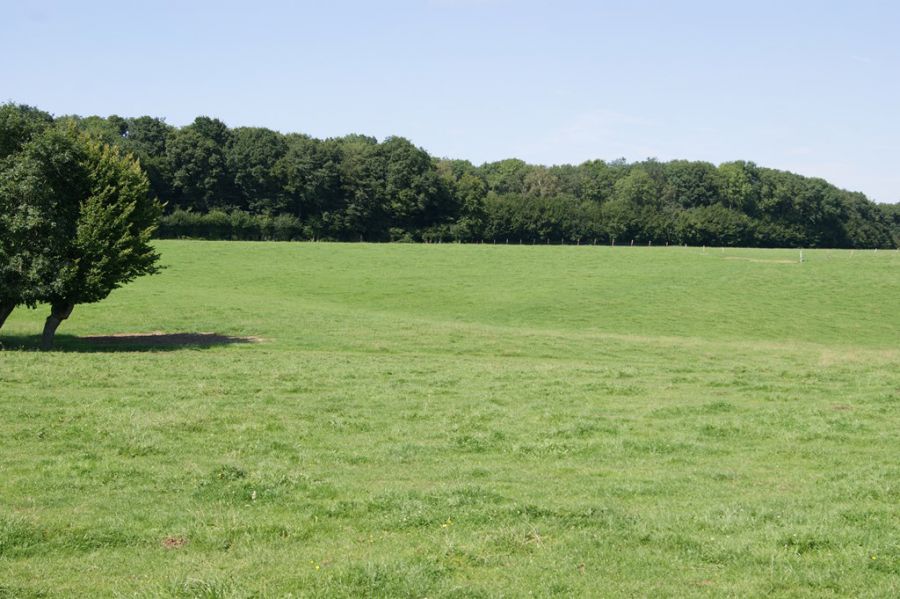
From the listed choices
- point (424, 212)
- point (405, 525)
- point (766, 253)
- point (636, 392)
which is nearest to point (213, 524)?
point (405, 525)

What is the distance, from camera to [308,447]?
621 inches

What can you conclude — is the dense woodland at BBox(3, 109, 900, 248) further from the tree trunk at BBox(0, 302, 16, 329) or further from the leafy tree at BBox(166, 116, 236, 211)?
the tree trunk at BBox(0, 302, 16, 329)

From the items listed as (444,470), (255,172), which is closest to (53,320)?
(444,470)

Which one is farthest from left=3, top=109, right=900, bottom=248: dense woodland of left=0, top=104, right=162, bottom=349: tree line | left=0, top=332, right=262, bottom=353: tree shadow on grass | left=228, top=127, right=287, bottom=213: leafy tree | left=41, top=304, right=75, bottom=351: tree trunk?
left=0, top=104, right=162, bottom=349: tree line

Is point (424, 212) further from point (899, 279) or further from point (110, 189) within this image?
point (110, 189)

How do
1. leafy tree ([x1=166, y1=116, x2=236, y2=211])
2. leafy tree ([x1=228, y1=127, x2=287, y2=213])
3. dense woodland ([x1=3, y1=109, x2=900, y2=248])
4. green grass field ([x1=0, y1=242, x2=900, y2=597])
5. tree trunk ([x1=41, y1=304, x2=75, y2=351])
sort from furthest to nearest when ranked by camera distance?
leafy tree ([x1=228, y1=127, x2=287, y2=213])
leafy tree ([x1=166, y1=116, x2=236, y2=211])
dense woodland ([x1=3, y1=109, x2=900, y2=248])
tree trunk ([x1=41, y1=304, x2=75, y2=351])
green grass field ([x1=0, y1=242, x2=900, y2=597])

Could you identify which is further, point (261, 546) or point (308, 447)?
point (308, 447)

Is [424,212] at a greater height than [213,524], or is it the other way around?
[424,212]

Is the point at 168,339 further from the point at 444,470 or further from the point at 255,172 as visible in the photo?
the point at 255,172

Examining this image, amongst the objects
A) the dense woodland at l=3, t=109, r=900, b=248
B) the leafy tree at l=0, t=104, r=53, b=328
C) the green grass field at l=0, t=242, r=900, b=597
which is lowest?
the green grass field at l=0, t=242, r=900, b=597

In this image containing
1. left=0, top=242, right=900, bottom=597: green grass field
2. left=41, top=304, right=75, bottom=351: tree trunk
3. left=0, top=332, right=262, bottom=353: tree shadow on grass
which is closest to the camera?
left=0, top=242, right=900, bottom=597: green grass field

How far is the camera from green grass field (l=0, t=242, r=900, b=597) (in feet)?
28.8

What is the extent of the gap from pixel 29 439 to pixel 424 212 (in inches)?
4711

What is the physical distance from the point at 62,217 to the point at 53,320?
202 inches
